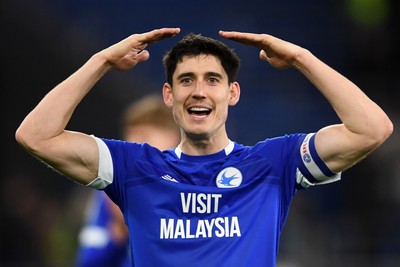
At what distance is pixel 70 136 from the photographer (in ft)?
16.1

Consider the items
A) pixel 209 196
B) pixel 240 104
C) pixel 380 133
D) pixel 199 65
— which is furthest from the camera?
pixel 240 104

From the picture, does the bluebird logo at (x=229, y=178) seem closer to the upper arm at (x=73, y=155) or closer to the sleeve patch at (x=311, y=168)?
the sleeve patch at (x=311, y=168)

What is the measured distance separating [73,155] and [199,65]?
0.73 metres

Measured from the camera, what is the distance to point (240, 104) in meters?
13.6

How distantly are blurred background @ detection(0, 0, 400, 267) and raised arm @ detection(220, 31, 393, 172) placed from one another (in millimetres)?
5947

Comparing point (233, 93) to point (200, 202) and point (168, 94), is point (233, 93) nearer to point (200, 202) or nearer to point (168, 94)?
point (168, 94)

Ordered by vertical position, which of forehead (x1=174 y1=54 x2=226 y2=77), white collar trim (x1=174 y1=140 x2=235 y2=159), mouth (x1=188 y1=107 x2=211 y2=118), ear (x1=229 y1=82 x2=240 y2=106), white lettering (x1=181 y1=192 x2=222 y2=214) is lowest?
white lettering (x1=181 y1=192 x2=222 y2=214)

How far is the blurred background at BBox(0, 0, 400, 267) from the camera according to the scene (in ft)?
39.3

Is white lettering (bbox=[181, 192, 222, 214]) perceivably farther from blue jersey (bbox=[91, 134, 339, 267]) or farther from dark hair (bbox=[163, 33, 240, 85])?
dark hair (bbox=[163, 33, 240, 85])

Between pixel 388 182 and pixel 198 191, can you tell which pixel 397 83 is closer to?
pixel 388 182

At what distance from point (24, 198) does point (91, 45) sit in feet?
7.23

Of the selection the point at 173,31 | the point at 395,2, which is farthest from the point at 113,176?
the point at 395,2

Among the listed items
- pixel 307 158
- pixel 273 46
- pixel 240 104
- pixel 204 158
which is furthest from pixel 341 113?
pixel 240 104

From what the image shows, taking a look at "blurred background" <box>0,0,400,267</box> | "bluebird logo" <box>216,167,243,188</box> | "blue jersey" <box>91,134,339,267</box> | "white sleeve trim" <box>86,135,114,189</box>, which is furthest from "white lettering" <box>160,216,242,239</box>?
"blurred background" <box>0,0,400,267</box>
